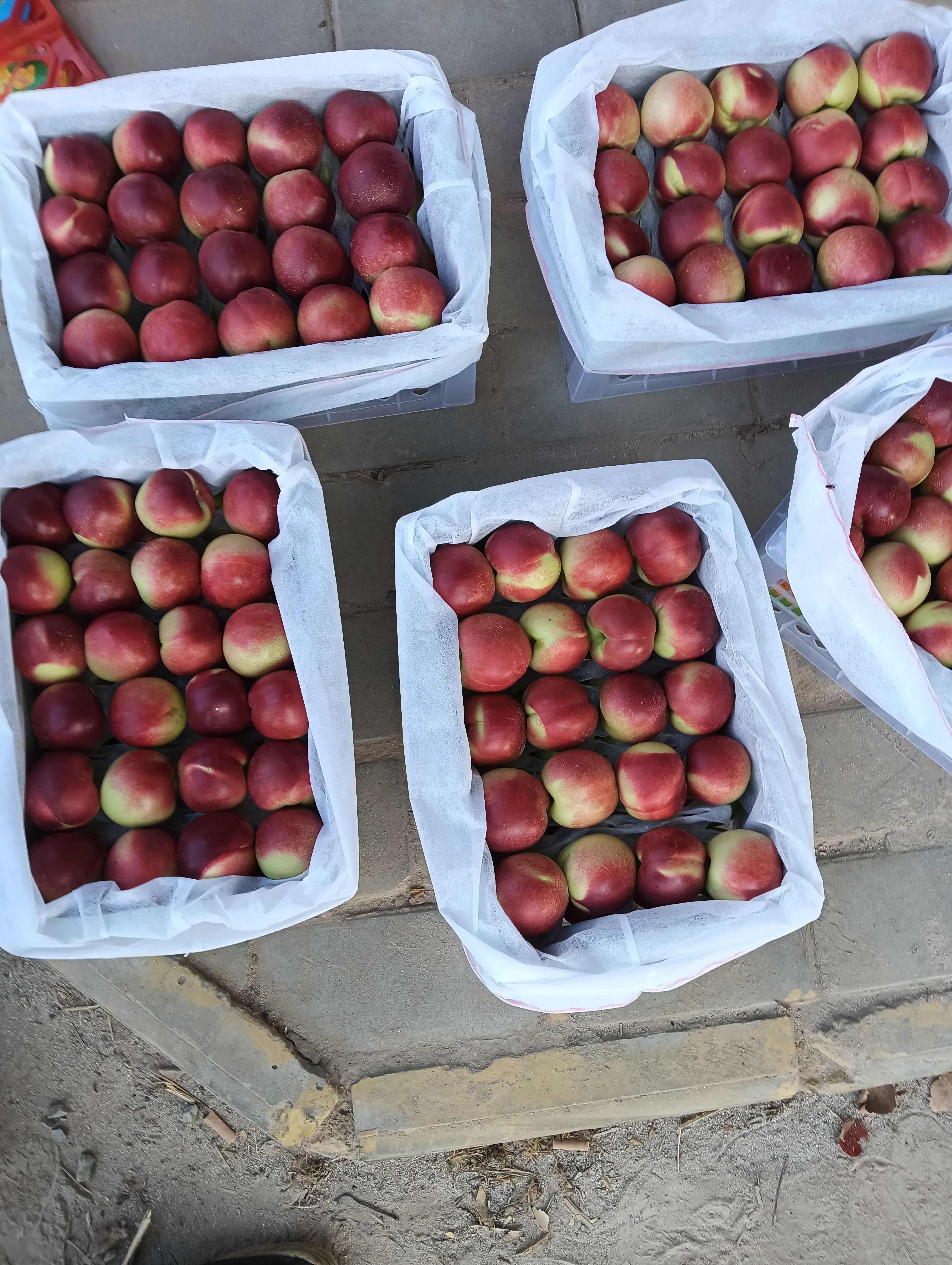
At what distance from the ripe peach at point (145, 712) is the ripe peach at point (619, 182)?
1.04 meters

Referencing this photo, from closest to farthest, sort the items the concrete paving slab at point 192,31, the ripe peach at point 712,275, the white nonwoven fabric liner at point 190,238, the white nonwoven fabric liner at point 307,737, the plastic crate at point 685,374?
the white nonwoven fabric liner at point 307,737
the white nonwoven fabric liner at point 190,238
the ripe peach at point 712,275
the plastic crate at point 685,374
the concrete paving slab at point 192,31

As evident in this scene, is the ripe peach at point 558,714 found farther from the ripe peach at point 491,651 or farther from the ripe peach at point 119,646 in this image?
the ripe peach at point 119,646

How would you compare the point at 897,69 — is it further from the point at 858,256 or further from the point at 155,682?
the point at 155,682

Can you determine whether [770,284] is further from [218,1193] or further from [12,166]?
[218,1193]

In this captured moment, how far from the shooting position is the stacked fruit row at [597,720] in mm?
1151

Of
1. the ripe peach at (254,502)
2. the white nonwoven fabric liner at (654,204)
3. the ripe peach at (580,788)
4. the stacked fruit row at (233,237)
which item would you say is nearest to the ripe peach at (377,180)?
the stacked fruit row at (233,237)

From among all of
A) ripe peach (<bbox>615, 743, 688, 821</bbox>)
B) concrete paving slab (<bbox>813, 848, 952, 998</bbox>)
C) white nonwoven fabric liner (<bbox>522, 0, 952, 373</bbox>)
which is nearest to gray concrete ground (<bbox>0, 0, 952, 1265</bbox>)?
concrete paving slab (<bbox>813, 848, 952, 998</bbox>)

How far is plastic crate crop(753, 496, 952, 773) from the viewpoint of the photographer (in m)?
1.36

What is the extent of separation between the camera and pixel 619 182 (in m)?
1.29

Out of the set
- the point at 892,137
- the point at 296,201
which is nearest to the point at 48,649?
the point at 296,201

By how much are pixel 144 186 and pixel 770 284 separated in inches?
39.3

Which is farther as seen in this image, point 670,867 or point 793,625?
point 793,625

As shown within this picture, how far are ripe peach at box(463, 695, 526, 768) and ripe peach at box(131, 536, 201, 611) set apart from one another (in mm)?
457

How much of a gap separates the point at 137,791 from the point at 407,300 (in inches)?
32.2
